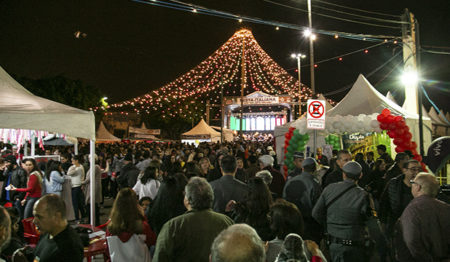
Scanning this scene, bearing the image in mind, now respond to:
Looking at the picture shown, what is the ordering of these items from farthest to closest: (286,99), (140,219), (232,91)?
(232,91)
(286,99)
(140,219)

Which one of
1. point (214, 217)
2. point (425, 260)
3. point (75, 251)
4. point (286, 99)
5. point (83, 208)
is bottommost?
point (83, 208)

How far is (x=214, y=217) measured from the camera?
275 centimetres

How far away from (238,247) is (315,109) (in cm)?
621

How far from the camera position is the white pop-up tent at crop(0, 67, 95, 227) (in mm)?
5309

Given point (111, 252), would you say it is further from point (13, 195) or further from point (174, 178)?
point (13, 195)

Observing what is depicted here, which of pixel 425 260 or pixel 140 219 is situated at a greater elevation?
pixel 140 219

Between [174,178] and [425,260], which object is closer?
[425,260]

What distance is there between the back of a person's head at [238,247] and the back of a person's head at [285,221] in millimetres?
1244

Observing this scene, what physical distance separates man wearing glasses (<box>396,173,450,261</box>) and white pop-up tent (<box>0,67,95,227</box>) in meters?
5.05

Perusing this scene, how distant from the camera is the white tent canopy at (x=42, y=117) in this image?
209 inches

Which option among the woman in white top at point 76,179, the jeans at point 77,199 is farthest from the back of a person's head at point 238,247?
the jeans at point 77,199

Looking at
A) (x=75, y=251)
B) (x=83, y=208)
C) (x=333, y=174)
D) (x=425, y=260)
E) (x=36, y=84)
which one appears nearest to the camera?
(x=75, y=251)

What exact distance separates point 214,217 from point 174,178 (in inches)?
71.6

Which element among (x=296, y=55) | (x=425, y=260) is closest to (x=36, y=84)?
(x=296, y=55)
